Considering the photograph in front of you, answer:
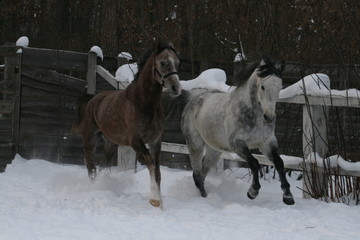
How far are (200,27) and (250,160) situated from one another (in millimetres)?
11032

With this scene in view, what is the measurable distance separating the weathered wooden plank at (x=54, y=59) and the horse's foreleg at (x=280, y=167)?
5.36 m

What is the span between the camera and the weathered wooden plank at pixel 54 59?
10.3m

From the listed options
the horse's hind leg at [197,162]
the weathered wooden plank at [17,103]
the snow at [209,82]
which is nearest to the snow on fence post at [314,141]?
the horse's hind leg at [197,162]

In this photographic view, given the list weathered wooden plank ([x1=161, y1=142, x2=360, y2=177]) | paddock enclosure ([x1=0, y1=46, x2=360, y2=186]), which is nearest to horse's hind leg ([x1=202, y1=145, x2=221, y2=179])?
weathered wooden plank ([x1=161, y1=142, x2=360, y2=177])

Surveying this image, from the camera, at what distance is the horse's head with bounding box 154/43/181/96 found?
5.71 m

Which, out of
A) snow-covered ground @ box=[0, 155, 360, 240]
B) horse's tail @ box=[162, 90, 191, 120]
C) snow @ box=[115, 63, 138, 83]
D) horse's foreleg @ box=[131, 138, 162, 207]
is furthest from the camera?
snow @ box=[115, 63, 138, 83]

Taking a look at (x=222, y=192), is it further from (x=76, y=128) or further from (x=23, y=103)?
(x=23, y=103)

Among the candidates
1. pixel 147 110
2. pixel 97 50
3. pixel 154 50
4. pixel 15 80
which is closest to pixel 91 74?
pixel 97 50

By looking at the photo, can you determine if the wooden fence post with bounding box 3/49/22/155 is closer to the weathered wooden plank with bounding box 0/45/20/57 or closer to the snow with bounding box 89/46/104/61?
the weathered wooden plank with bounding box 0/45/20/57

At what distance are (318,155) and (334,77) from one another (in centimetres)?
317

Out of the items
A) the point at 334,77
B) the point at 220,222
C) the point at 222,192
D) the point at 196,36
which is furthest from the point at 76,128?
the point at 196,36

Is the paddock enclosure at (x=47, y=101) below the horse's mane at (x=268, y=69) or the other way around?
below

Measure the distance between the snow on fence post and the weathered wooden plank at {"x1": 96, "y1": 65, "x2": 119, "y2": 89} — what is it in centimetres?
373

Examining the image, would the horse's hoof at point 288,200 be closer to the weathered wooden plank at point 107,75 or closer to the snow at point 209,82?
the snow at point 209,82
